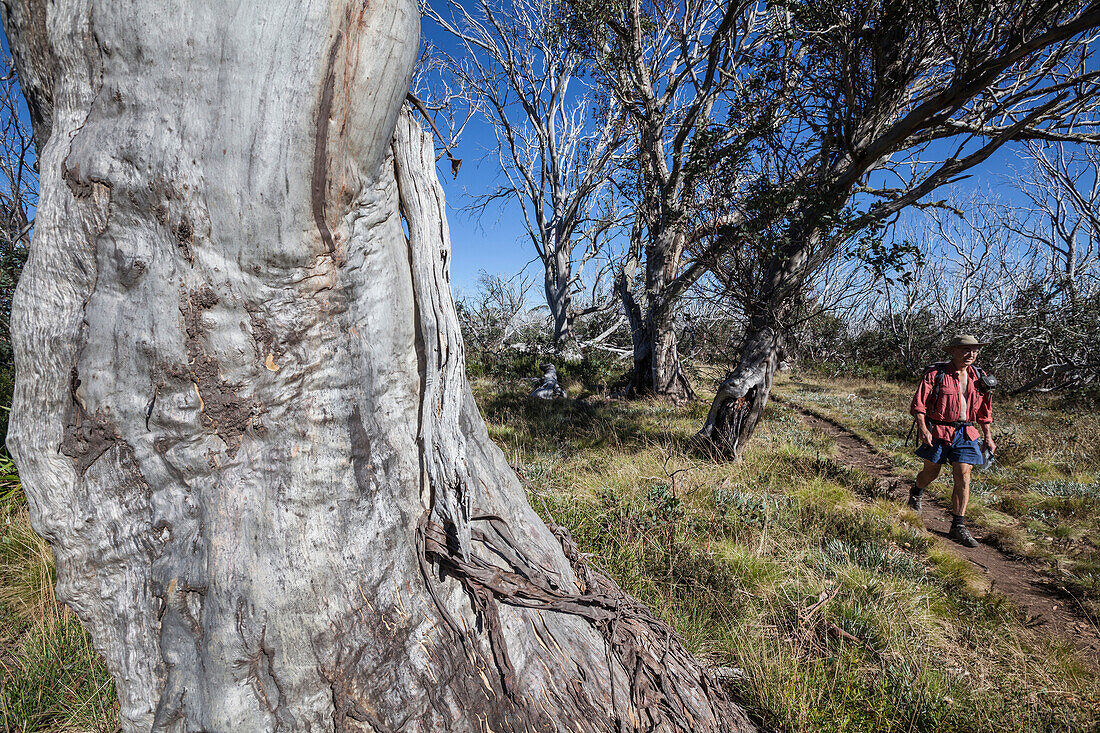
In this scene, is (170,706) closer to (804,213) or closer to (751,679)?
(751,679)

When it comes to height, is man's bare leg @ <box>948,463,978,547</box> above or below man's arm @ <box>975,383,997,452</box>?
below

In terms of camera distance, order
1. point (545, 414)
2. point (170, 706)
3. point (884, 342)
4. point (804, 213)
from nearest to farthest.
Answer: point (170, 706)
point (804, 213)
point (545, 414)
point (884, 342)

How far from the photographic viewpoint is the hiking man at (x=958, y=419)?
196 inches

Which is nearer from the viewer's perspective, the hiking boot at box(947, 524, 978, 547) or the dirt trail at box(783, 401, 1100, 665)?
the dirt trail at box(783, 401, 1100, 665)

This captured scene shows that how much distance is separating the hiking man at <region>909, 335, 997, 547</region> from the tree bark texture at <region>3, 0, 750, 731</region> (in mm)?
5670

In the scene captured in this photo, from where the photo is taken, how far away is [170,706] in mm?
1072

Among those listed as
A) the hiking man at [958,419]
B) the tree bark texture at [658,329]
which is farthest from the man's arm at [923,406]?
the tree bark texture at [658,329]

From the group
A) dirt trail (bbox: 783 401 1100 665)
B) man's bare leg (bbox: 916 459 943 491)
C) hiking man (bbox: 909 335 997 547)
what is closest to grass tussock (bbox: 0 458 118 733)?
dirt trail (bbox: 783 401 1100 665)

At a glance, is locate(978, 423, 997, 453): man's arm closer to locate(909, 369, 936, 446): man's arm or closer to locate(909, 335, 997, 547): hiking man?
locate(909, 335, 997, 547): hiking man

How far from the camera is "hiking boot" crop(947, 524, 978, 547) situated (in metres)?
4.91

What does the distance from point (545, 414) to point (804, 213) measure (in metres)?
5.31

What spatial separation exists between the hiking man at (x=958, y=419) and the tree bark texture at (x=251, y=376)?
18.6 feet

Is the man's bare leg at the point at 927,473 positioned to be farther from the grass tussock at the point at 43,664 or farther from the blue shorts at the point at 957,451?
the grass tussock at the point at 43,664

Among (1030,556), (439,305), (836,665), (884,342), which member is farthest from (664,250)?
(884,342)
